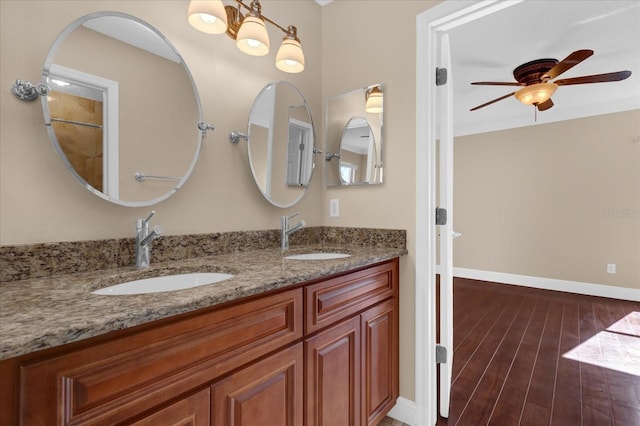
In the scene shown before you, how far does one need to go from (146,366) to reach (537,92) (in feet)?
11.0

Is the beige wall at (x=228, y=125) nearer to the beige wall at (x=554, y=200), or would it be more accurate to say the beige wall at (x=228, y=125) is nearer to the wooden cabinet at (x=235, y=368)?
the wooden cabinet at (x=235, y=368)

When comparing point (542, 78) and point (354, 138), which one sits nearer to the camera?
point (354, 138)

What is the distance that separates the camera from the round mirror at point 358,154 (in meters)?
1.78

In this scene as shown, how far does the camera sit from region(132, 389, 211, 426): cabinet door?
2.19 ft

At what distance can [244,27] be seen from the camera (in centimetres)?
132

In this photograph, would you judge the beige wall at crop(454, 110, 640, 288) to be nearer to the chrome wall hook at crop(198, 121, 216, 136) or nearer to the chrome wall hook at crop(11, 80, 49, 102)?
the chrome wall hook at crop(198, 121, 216, 136)

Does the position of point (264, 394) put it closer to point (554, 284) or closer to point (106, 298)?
point (106, 298)

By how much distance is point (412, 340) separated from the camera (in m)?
1.61

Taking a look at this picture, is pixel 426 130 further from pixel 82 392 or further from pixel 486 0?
pixel 82 392

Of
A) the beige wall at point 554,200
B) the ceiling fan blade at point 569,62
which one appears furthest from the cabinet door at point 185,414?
the beige wall at point 554,200

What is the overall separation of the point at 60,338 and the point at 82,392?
0.42ft

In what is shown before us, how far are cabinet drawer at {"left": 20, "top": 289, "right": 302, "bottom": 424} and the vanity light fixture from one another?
1.08 m

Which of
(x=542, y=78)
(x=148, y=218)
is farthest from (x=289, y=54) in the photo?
(x=542, y=78)

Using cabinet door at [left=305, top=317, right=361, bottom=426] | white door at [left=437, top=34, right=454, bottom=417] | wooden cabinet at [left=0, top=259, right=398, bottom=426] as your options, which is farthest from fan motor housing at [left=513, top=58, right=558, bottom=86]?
cabinet door at [left=305, top=317, right=361, bottom=426]
